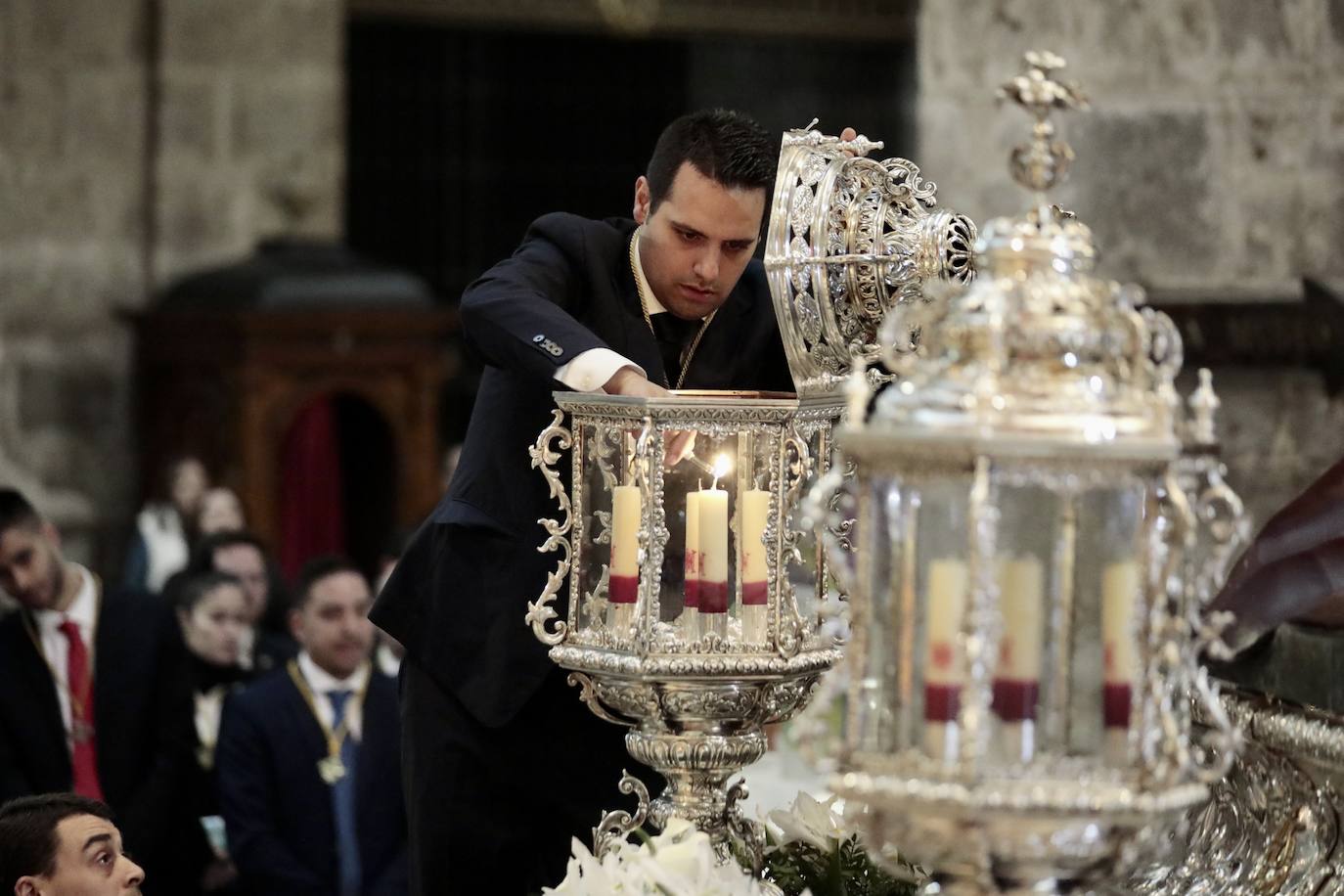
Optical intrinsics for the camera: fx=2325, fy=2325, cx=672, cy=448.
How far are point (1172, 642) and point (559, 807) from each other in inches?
60.9

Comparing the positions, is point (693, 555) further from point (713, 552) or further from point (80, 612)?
point (80, 612)

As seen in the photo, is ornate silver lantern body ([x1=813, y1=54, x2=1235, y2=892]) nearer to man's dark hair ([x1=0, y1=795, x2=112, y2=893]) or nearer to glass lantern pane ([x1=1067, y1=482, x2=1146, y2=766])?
glass lantern pane ([x1=1067, y1=482, x2=1146, y2=766])

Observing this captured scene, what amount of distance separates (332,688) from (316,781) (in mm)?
246

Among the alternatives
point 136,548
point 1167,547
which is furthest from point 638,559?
point 136,548

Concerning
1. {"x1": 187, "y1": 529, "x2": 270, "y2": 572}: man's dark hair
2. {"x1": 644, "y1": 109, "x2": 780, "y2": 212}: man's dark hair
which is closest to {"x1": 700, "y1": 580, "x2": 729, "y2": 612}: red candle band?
{"x1": 644, "y1": 109, "x2": 780, "y2": 212}: man's dark hair

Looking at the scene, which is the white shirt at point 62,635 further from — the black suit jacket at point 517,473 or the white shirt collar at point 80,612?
the black suit jacket at point 517,473

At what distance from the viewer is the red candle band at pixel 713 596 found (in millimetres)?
2834

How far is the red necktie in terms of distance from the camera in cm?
532

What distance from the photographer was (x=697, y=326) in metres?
3.40

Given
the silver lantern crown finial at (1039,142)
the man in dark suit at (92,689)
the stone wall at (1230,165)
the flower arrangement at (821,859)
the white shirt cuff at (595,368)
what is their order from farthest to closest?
the man in dark suit at (92,689) < the stone wall at (1230,165) < the white shirt cuff at (595,368) < the flower arrangement at (821,859) < the silver lantern crown finial at (1039,142)

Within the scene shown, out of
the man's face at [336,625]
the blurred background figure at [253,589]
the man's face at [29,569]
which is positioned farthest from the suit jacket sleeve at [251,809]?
the blurred background figure at [253,589]

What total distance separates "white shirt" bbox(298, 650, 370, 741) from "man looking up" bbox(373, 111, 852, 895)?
6.53 ft

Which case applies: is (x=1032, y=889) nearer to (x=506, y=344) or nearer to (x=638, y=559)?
(x=638, y=559)

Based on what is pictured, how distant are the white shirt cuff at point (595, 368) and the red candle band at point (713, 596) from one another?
295mm
